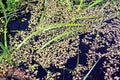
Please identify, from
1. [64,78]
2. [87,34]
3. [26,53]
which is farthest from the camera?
[87,34]

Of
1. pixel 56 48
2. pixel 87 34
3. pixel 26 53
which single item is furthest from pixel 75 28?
pixel 26 53

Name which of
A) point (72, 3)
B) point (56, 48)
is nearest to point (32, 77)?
point (56, 48)

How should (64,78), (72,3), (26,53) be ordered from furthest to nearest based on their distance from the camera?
(72,3) → (26,53) → (64,78)

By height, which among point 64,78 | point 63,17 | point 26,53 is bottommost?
point 64,78

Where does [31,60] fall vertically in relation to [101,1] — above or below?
below

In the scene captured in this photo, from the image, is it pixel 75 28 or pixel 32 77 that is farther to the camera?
pixel 75 28

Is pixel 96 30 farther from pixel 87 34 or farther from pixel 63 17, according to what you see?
pixel 63 17

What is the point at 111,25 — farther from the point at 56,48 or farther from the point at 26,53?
A: the point at 26,53
